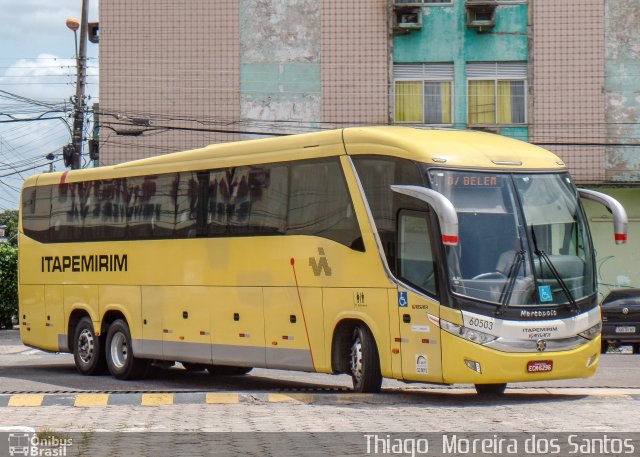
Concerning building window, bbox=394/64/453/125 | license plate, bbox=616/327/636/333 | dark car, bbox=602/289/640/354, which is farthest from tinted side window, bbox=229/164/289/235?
building window, bbox=394/64/453/125

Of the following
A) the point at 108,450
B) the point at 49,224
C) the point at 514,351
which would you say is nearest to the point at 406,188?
the point at 514,351

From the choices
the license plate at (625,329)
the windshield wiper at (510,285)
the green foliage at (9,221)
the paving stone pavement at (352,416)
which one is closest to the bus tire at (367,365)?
the paving stone pavement at (352,416)

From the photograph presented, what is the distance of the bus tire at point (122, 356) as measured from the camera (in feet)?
68.1

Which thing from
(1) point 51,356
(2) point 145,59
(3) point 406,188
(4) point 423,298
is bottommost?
(1) point 51,356

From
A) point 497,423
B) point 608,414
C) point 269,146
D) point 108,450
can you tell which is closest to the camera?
point 108,450

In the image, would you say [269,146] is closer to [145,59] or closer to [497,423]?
[497,423]

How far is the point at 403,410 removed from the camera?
13781 mm

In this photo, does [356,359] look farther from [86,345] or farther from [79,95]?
[79,95]

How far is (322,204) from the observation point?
54.0 feet

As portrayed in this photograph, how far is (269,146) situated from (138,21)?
2266 cm

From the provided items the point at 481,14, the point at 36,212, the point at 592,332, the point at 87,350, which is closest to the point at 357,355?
the point at 592,332

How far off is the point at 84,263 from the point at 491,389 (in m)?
8.39

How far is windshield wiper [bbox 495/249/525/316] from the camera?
14.7 meters

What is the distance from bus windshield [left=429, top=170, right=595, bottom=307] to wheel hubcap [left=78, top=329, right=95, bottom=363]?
881cm
